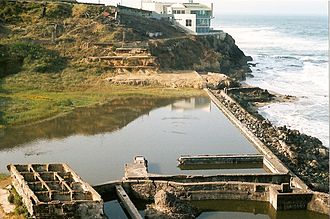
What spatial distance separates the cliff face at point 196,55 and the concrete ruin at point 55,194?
34403mm

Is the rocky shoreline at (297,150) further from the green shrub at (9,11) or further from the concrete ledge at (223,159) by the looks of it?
the green shrub at (9,11)

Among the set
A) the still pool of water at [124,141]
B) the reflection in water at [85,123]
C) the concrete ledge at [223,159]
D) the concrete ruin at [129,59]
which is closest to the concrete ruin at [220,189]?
the still pool of water at [124,141]

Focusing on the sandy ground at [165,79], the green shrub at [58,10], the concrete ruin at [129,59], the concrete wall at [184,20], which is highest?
the green shrub at [58,10]

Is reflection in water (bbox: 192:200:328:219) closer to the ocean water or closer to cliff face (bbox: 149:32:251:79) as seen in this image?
the ocean water

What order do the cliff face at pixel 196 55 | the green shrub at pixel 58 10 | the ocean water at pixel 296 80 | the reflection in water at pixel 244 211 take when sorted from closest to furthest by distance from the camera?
the reflection in water at pixel 244 211
the ocean water at pixel 296 80
the cliff face at pixel 196 55
the green shrub at pixel 58 10

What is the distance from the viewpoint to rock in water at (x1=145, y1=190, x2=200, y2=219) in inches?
802

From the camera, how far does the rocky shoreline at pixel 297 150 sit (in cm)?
2570

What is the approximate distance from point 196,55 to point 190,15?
1266 cm

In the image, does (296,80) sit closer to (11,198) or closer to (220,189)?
(220,189)

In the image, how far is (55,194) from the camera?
63.0ft

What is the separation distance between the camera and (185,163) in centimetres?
2720

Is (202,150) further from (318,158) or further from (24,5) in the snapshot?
(24,5)

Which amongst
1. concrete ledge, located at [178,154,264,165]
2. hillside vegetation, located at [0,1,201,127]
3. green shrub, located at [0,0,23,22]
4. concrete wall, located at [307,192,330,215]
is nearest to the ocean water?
concrete ledge, located at [178,154,264,165]

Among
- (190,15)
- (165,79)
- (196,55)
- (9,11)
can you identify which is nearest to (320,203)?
(165,79)
